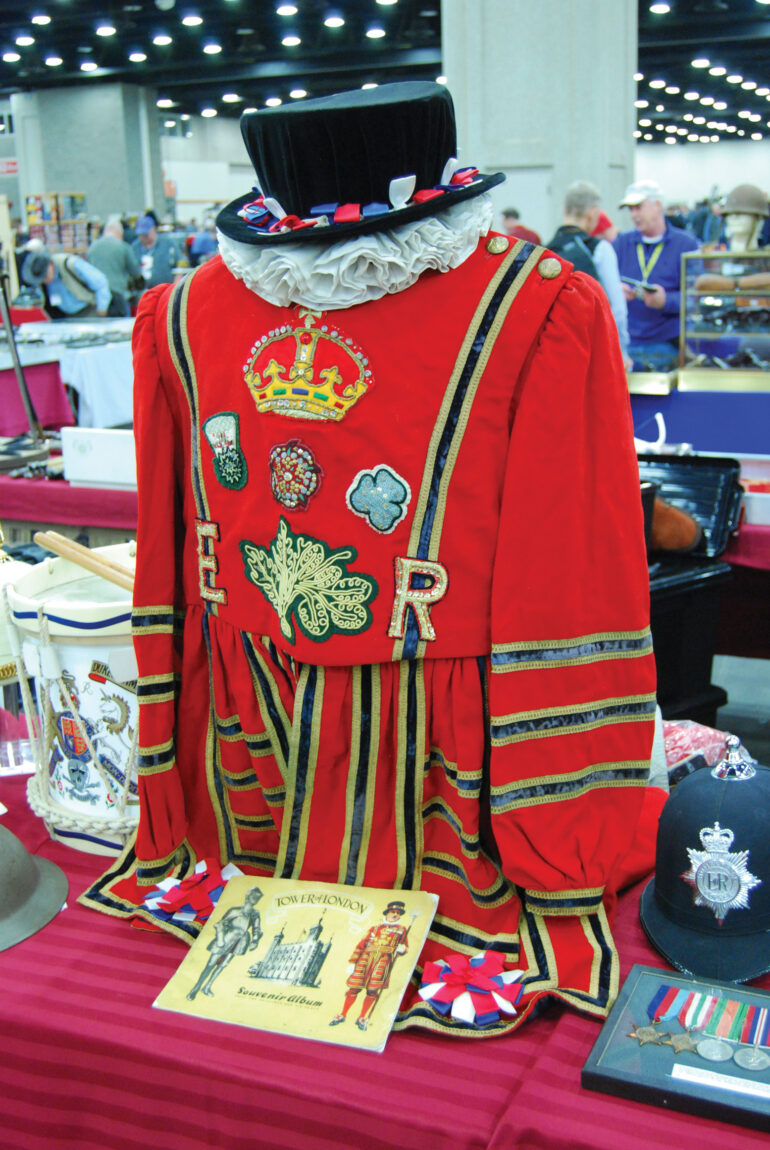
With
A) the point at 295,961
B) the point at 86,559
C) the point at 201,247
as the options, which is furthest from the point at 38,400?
the point at 201,247

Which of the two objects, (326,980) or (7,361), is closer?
(326,980)

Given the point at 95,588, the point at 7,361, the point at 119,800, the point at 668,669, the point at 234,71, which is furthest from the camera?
the point at 234,71

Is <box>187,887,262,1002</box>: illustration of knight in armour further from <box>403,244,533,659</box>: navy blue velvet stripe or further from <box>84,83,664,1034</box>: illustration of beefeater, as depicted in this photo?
<box>403,244,533,659</box>: navy blue velvet stripe

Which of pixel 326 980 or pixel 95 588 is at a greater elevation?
pixel 95 588

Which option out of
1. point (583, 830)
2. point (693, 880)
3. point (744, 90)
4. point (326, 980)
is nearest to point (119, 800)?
point (326, 980)

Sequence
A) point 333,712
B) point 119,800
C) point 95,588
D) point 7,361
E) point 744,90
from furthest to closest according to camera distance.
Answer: point 744,90 → point 7,361 → point 95,588 → point 119,800 → point 333,712

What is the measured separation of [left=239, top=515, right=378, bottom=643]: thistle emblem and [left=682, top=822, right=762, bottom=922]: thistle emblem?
436mm

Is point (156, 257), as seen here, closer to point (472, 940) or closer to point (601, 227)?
point (601, 227)

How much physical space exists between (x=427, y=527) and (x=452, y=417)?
12cm

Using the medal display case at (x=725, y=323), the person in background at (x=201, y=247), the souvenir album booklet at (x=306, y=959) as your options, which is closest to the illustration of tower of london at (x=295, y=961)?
the souvenir album booklet at (x=306, y=959)

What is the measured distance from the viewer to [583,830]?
3.92 ft

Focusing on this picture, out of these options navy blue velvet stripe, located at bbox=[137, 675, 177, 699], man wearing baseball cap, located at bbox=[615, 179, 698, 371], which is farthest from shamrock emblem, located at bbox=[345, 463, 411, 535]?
man wearing baseball cap, located at bbox=[615, 179, 698, 371]

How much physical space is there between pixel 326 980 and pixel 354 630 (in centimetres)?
38

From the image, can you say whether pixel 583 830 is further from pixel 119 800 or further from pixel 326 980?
pixel 119 800
